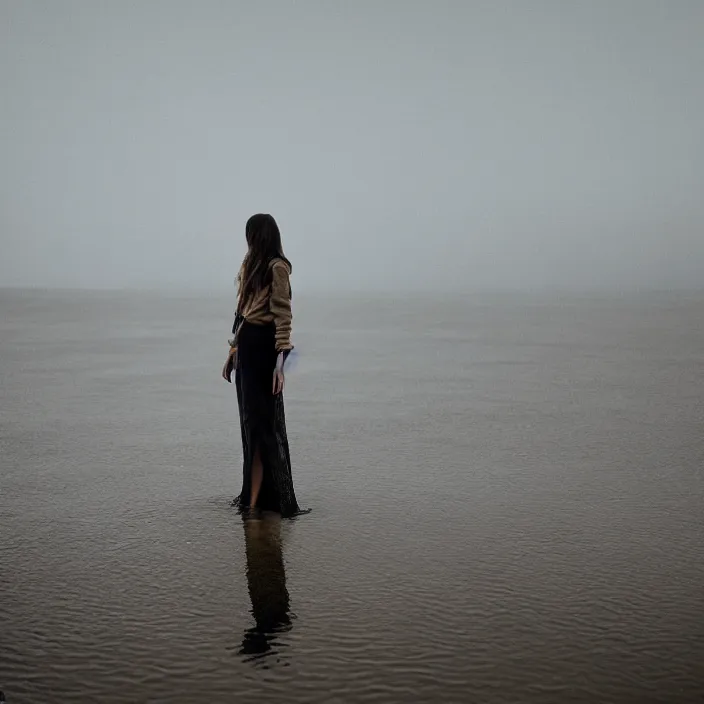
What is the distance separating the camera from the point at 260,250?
17.2 ft

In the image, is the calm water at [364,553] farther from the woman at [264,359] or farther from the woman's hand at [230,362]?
the woman's hand at [230,362]

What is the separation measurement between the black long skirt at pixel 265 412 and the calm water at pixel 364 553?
24cm

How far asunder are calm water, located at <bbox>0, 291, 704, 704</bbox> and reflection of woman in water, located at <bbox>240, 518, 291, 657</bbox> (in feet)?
0.05

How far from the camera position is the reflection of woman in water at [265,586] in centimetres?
356

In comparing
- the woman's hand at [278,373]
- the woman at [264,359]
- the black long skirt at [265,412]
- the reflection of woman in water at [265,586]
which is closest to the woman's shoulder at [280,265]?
the woman at [264,359]

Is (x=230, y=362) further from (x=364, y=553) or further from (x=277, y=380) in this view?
(x=364, y=553)

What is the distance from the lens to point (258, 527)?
16.8 feet

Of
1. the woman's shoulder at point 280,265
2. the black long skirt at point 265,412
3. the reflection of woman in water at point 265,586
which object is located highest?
the woman's shoulder at point 280,265

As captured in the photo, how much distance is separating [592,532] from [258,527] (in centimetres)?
184

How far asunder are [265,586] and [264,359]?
155 centimetres

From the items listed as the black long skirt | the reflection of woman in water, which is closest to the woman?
the black long skirt

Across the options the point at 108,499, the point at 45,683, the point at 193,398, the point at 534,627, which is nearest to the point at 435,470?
the point at 108,499

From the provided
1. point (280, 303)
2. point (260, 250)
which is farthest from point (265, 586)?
point (260, 250)

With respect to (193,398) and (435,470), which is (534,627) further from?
(193,398)
